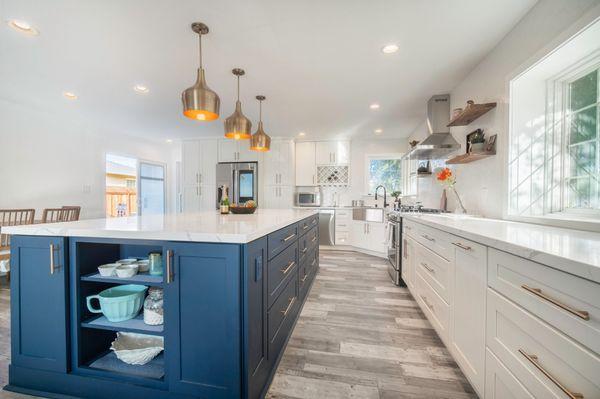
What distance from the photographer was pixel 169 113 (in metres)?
3.91

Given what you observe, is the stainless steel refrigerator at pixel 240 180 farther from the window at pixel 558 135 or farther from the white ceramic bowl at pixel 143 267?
the window at pixel 558 135

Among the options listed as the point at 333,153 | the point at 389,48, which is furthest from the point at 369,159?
the point at 389,48

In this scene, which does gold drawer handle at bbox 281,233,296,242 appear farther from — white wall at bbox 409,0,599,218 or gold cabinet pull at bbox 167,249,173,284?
white wall at bbox 409,0,599,218

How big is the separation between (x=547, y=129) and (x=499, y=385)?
5.51ft

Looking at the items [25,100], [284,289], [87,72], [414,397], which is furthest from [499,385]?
[25,100]

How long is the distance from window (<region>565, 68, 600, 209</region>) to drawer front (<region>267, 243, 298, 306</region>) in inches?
74.0

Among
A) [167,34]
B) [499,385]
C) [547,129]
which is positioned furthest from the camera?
[167,34]

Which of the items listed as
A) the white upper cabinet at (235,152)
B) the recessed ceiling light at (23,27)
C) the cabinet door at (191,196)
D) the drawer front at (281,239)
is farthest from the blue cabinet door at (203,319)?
the cabinet door at (191,196)

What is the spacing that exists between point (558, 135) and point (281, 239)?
199 cm

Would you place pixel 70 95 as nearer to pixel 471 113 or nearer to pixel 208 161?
pixel 208 161

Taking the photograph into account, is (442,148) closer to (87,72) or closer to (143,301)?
(143,301)

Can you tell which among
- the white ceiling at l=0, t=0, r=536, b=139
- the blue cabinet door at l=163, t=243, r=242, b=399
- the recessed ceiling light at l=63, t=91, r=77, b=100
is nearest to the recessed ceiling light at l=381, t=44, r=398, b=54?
the white ceiling at l=0, t=0, r=536, b=139

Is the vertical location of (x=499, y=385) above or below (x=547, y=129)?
below

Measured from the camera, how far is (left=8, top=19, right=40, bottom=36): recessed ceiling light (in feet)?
6.07
